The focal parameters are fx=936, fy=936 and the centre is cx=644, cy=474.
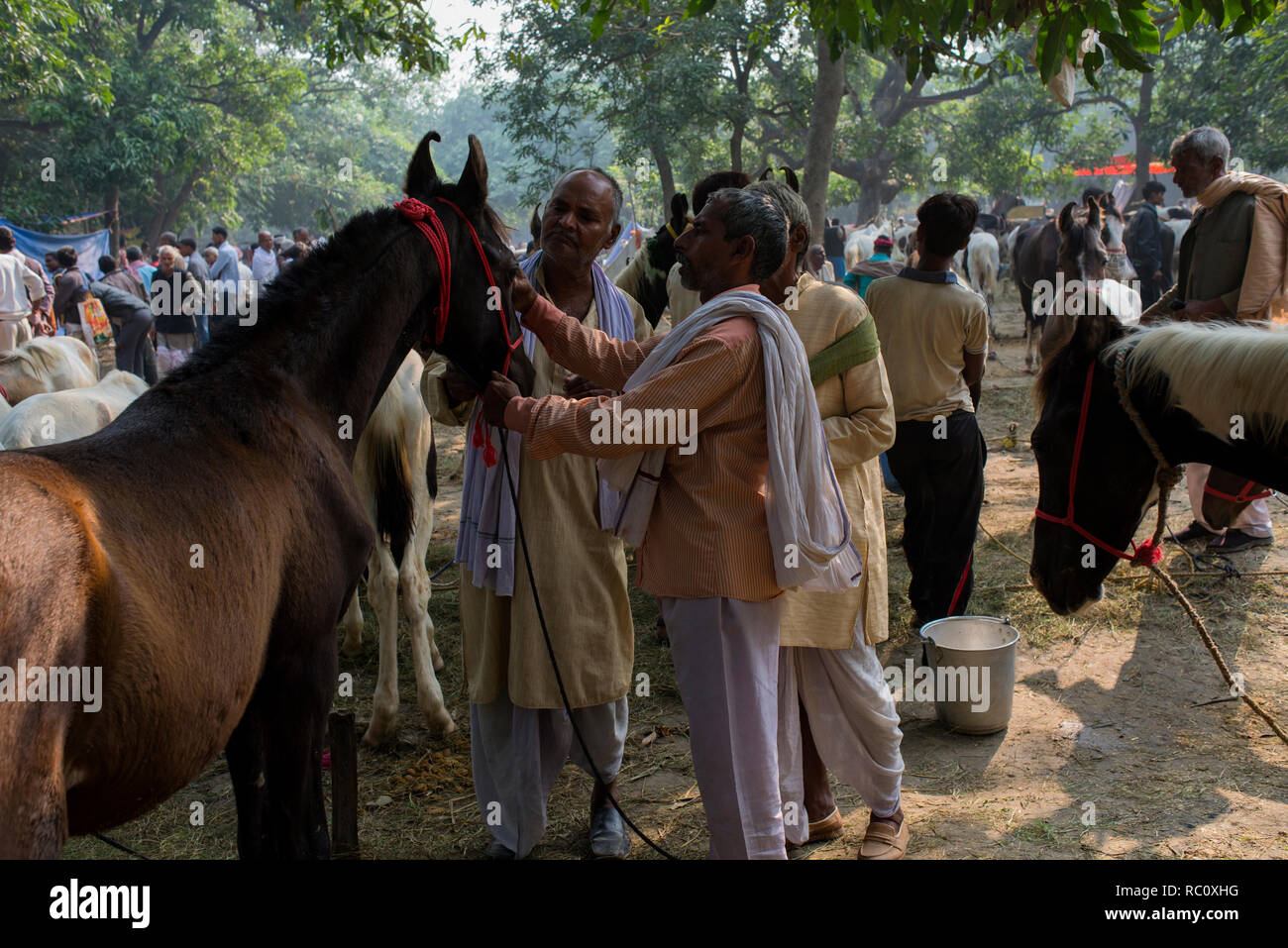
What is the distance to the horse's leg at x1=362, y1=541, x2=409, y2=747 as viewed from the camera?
438 cm

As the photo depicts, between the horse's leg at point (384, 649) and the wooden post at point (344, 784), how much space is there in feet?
2.99

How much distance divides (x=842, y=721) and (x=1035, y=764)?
1340mm

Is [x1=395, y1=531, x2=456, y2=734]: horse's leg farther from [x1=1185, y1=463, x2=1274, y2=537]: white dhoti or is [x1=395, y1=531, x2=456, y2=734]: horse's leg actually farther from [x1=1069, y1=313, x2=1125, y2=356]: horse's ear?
[x1=1185, y1=463, x2=1274, y2=537]: white dhoti

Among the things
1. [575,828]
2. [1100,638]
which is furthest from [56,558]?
[1100,638]

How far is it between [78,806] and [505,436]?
1.55 m

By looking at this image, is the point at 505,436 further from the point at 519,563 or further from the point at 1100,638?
the point at 1100,638

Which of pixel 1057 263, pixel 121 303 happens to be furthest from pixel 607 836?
pixel 121 303

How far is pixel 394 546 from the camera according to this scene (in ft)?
15.0

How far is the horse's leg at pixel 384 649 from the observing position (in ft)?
14.4

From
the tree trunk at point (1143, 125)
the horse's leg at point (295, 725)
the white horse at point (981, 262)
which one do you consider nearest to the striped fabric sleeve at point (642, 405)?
the horse's leg at point (295, 725)

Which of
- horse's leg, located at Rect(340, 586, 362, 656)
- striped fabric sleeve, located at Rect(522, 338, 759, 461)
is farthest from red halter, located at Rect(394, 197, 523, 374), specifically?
horse's leg, located at Rect(340, 586, 362, 656)

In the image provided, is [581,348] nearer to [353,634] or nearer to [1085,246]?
[353,634]

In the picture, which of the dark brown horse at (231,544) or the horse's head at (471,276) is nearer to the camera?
the dark brown horse at (231,544)

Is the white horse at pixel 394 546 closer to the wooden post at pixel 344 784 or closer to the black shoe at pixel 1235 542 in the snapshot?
the wooden post at pixel 344 784
